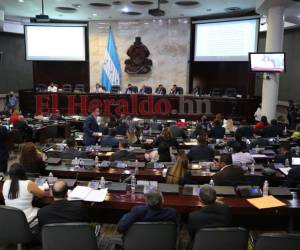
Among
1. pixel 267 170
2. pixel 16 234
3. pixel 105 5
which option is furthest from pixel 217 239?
pixel 105 5

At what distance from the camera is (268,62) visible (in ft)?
35.6

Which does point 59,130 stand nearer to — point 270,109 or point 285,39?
point 270,109

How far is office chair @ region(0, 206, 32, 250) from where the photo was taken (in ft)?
10.9

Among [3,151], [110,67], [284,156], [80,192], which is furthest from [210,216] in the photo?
[110,67]

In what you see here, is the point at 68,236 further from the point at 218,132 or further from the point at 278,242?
the point at 218,132

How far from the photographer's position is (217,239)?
2938 millimetres

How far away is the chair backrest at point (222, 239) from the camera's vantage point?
9.55 ft

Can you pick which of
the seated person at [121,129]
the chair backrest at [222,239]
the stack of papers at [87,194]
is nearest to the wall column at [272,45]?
the seated person at [121,129]

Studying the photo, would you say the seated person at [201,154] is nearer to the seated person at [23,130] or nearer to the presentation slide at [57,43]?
the seated person at [23,130]

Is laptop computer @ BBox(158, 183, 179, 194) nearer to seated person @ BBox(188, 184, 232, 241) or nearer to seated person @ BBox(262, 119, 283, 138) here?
seated person @ BBox(188, 184, 232, 241)

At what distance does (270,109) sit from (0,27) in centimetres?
1237

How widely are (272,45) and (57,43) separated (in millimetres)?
10336

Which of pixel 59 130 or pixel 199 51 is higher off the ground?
pixel 199 51

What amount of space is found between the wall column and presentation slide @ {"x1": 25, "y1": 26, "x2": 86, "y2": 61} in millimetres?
9129
